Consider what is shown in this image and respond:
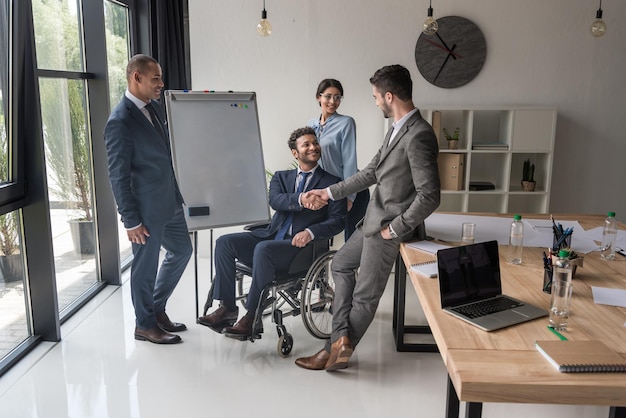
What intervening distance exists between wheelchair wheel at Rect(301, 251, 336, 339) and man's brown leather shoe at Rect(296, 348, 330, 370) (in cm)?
24

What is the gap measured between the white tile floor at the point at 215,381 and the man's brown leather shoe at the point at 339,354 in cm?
6

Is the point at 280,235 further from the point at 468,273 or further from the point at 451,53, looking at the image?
the point at 451,53

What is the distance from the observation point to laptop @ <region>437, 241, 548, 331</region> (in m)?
1.92

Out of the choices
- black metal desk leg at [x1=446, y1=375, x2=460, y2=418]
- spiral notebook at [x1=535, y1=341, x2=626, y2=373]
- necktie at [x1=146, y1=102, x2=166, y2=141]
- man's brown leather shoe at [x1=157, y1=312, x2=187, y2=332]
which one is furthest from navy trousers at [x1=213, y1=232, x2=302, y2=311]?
spiral notebook at [x1=535, y1=341, x2=626, y2=373]

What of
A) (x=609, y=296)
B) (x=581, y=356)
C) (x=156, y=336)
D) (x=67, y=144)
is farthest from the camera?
(x=67, y=144)

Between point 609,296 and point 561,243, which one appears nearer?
point 609,296

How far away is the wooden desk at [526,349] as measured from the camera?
1.51 m

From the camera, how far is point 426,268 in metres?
2.41

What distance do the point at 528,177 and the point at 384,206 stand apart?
266cm

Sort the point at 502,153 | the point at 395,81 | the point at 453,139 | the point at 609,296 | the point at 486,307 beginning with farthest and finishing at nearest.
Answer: the point at 502,153 → the point at 453,139 → the point at 395,81 → the point at 609,296 → the point at 486,307

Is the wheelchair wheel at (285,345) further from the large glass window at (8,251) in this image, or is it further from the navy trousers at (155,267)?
the large glass window at (8,251)

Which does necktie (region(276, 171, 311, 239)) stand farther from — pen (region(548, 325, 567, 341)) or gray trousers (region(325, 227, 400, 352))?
pen (region(548, 325, 567, 341))

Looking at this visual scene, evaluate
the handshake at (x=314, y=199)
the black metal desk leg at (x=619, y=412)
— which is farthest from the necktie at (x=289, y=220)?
the black metal desk leg at (x=619, y=412)

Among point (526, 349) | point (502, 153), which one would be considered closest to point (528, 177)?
point (502, 153)
